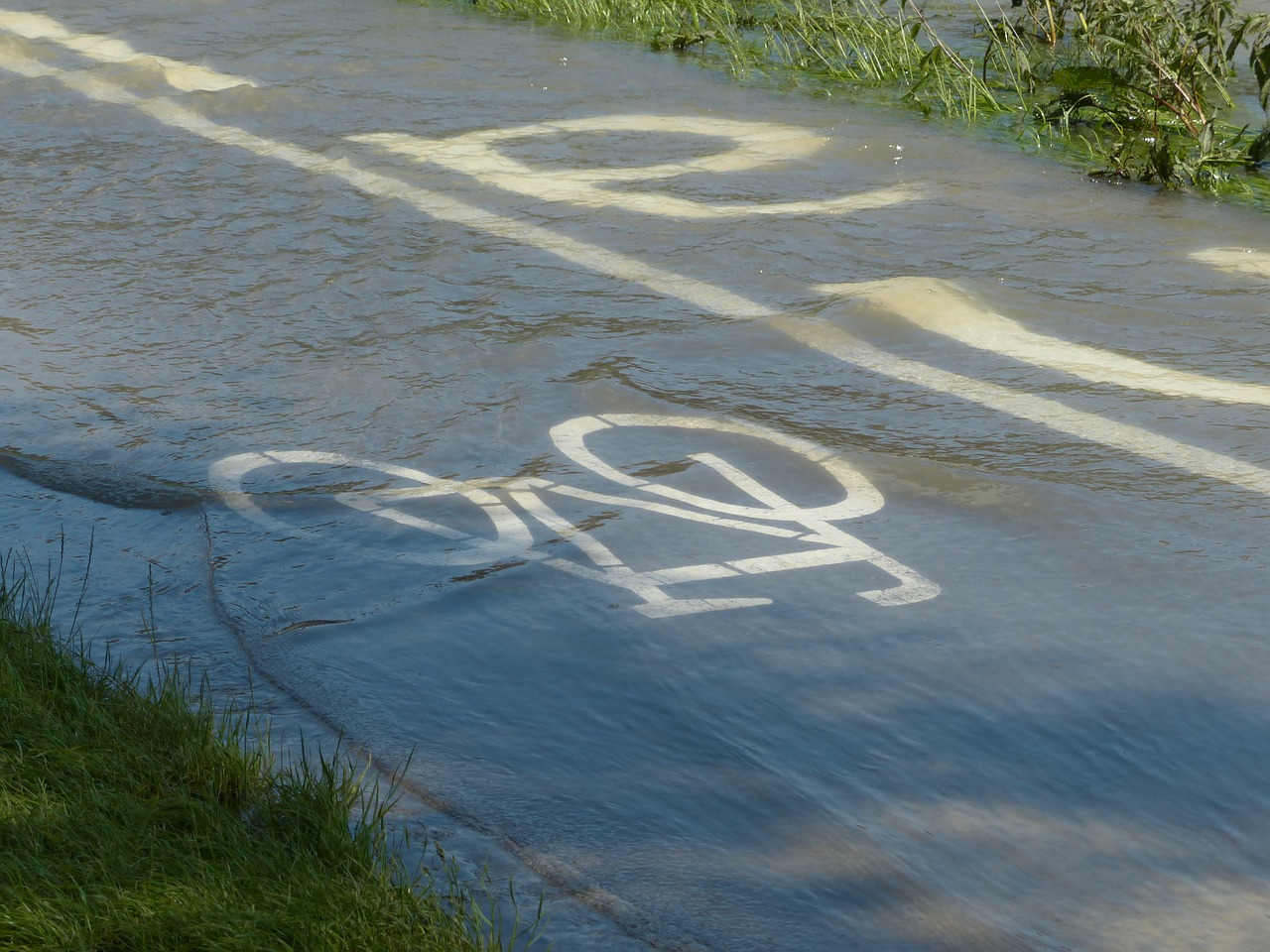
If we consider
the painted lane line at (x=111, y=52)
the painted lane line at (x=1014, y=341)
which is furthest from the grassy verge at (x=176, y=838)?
the painted lane line at (x=111, y=52)

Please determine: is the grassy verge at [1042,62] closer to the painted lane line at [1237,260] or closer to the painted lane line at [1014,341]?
the painted lane line at [1237,260]

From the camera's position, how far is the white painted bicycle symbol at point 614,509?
13.1 feet

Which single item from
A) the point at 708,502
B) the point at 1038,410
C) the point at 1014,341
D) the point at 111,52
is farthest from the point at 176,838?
the point at 111,52

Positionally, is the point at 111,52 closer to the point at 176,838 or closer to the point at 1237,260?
the point at 1237,260

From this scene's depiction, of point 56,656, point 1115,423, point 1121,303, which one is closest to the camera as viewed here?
point 56,656

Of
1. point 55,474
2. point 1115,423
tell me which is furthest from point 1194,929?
point 55,474

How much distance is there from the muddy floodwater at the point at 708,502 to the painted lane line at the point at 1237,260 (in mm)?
39

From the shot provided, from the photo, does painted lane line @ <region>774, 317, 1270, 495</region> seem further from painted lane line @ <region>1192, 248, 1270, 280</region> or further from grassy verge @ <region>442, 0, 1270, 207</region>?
grassy verge @ <region>442, 0, 1270, 207</region>

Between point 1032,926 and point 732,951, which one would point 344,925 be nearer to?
point 732,951

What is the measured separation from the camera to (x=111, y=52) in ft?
38.3

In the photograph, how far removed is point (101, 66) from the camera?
11000 mm

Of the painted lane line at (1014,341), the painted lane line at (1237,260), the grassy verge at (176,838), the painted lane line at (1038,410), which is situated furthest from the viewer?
the painted lane line at (1237,260)

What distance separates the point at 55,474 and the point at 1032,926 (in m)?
3.16

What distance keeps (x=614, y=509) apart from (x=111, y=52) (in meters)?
8.76
